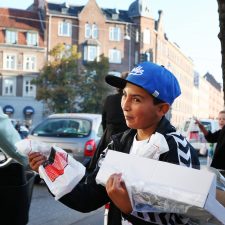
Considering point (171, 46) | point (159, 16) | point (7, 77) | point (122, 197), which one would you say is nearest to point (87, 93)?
point (7, 77)

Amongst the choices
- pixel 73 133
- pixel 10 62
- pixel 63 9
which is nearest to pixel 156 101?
pixel 73 133

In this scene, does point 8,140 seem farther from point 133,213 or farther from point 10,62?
point 10,62

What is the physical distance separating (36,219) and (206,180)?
5.18 meters

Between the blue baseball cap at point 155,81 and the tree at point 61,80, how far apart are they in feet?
133

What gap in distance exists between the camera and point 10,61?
5456 centimetres

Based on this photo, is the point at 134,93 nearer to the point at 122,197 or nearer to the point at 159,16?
the point at 122,197

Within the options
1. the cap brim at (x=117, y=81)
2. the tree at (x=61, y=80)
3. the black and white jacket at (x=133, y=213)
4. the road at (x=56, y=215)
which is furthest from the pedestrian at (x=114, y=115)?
the tree at (x=61, y=80)

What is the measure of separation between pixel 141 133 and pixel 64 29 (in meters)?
56.5

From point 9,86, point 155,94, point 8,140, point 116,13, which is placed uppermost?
point 116,13

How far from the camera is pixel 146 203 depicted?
1.55 meters

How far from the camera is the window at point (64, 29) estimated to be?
5712cm

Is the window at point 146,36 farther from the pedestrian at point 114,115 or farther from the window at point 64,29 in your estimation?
the pedestrian at point 114,115

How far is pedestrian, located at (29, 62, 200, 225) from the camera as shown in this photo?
6.10ft

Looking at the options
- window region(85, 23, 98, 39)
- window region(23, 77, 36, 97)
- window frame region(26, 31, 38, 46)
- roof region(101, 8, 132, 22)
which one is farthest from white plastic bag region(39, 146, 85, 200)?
roof region(101, 8, 132, 22)
